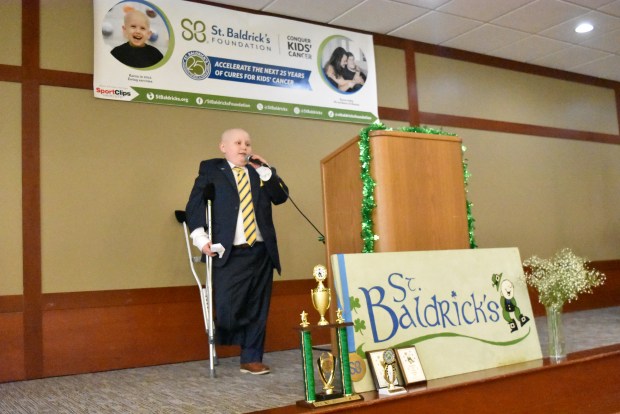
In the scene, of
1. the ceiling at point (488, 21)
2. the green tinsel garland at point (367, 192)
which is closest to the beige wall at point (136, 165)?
Result: the ceiling at point (488, 21)

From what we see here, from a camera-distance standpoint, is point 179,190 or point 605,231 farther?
point 605,231

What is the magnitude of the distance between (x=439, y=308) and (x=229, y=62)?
3108mm

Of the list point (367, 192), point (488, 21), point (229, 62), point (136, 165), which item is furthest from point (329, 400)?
point (488, 21)

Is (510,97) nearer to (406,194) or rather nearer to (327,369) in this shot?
(406,194)

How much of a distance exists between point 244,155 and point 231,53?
1479mm

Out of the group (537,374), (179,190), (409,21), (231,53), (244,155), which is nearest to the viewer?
(537,374)

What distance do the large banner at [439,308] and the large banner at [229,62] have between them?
8.99ft

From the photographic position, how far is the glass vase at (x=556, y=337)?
316 centimetres

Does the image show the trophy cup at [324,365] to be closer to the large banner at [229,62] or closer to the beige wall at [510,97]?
the large banner at [229,62]

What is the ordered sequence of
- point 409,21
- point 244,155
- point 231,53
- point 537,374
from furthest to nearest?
point 409,21, point 231,53, point 244,155, point 537,374

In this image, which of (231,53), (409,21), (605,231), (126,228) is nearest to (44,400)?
(126,228)

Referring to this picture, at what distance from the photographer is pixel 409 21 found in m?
5.98

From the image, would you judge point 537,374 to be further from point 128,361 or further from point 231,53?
point 231,53

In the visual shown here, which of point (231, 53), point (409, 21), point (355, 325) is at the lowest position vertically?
point (355, 325)
